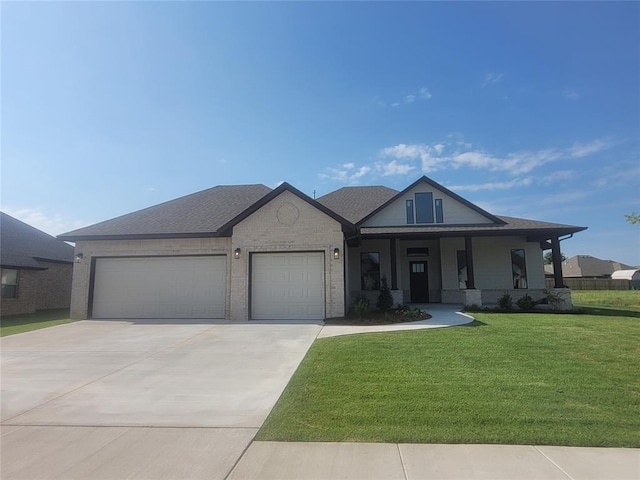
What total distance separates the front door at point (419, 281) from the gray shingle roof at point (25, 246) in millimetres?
17994

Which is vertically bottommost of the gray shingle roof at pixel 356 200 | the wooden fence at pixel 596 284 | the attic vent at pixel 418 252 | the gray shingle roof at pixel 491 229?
the wooden fence at pixel 596 284

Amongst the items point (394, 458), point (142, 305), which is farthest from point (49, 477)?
point (142, 305)

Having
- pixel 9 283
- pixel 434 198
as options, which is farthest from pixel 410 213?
pixel 9 283

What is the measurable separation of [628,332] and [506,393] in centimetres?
679

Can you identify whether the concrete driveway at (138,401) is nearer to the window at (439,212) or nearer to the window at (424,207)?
the window at (424,207)

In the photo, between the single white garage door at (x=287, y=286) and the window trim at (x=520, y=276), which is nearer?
the single white garage door at (x=287, y=286)

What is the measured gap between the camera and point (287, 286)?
13664mm

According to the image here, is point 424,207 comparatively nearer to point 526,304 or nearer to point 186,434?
point 526,304

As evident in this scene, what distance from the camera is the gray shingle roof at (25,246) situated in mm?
18203

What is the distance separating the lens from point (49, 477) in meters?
3.38

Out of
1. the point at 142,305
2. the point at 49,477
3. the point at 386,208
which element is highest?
the point at 386,208

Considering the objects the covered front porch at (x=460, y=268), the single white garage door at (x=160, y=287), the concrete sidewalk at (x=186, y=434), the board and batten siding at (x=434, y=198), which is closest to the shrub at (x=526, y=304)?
the covered front porch at (x=460, y=268)

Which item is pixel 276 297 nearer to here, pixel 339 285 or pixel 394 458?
pixel 339 285

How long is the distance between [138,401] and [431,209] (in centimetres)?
1546
